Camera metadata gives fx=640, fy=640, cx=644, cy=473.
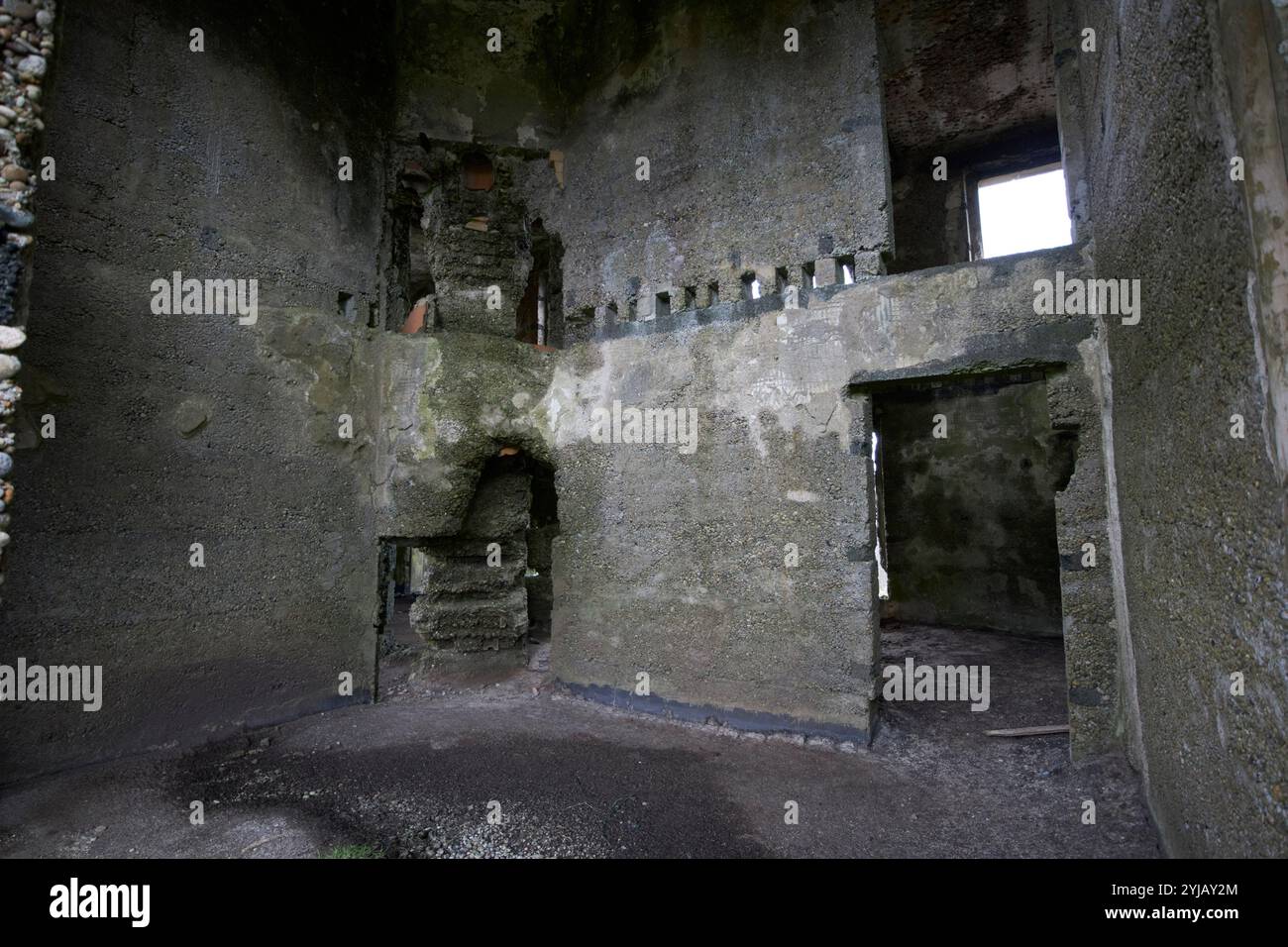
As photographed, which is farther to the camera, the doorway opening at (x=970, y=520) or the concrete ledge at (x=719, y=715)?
the doorway opening at (x=970, y=520)

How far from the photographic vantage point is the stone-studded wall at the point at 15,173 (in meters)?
2.55

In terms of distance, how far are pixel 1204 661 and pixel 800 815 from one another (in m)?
1.92

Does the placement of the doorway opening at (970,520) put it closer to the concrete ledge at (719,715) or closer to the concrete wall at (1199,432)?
the concrete ledge at (719,715)

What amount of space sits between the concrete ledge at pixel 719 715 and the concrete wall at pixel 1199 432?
1593mm

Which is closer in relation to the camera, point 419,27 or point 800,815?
point 800,815

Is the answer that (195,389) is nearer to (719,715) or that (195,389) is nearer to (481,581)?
(481,581)

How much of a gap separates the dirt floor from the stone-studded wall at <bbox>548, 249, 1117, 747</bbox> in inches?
15.0

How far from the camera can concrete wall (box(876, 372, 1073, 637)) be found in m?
7.07

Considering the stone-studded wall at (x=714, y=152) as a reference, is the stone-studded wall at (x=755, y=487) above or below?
below

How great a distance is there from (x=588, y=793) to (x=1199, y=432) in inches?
118

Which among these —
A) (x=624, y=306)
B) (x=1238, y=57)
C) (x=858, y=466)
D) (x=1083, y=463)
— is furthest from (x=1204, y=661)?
(x=624, y=306)

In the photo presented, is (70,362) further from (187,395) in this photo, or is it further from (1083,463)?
(1083,463)

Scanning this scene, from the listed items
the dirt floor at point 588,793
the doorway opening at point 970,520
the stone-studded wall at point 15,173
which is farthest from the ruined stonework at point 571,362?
the doorway opening at point 970,520

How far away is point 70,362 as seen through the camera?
3.67m
